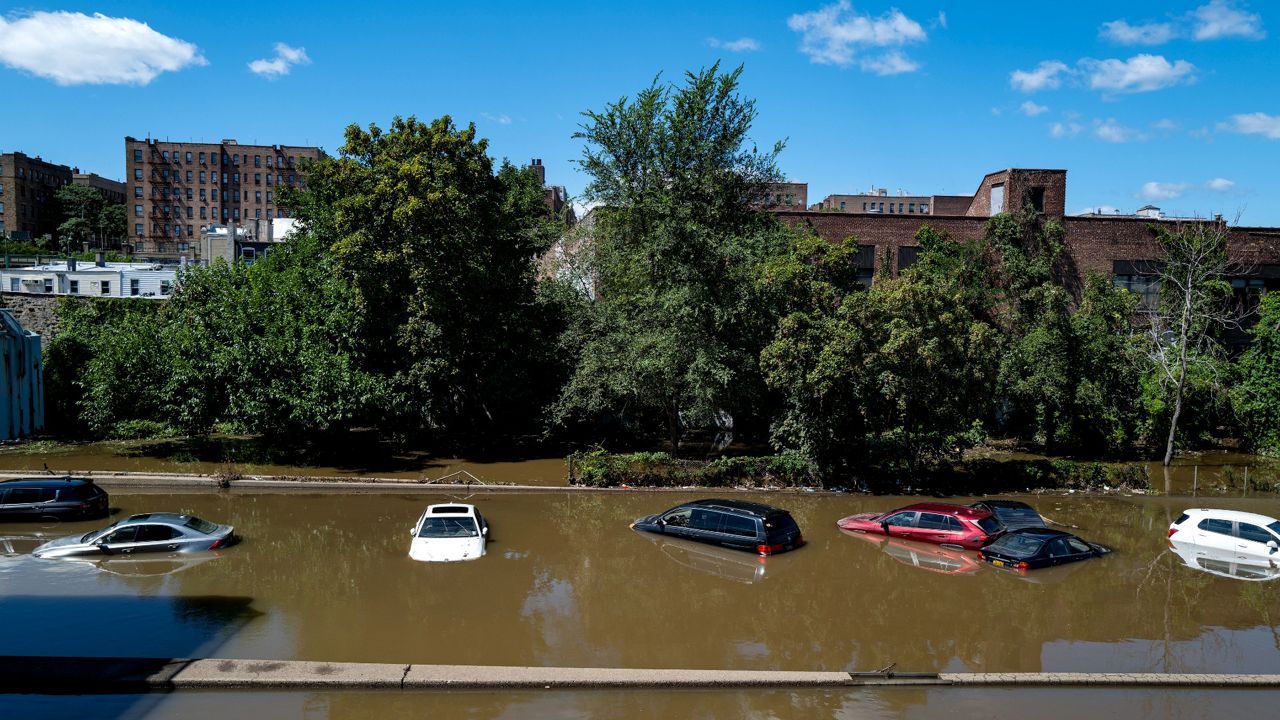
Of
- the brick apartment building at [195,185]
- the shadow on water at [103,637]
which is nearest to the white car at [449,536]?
the shadow on water at [103,637]

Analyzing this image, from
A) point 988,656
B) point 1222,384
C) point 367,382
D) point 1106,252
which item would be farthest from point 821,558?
point 1106,252

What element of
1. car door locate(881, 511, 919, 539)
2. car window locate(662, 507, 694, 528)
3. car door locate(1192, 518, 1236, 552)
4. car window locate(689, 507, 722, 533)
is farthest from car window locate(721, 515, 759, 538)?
car door locate(1192, 518, 1236, 552)

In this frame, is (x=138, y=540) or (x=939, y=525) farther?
(x=939, y=525)

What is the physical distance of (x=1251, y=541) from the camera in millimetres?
20516

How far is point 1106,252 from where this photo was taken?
44.5 m

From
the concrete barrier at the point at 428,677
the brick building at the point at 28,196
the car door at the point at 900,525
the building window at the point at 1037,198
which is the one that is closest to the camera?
the concrete barrier at the point at 428,677

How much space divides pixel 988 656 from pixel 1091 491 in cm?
1794

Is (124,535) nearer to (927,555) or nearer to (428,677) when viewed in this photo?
(428,677)

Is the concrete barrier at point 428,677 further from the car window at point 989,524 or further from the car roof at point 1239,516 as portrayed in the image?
the car roof at point 1239,516

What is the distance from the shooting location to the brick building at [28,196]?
98.3 m

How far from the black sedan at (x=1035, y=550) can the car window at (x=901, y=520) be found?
202 cm

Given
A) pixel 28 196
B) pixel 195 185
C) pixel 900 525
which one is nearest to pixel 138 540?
pixel 900 525

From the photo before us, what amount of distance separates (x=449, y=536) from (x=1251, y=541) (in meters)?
20.2

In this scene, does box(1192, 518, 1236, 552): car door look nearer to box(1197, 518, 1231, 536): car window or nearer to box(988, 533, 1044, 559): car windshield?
box(1197, 518, 1231, 536): car window
